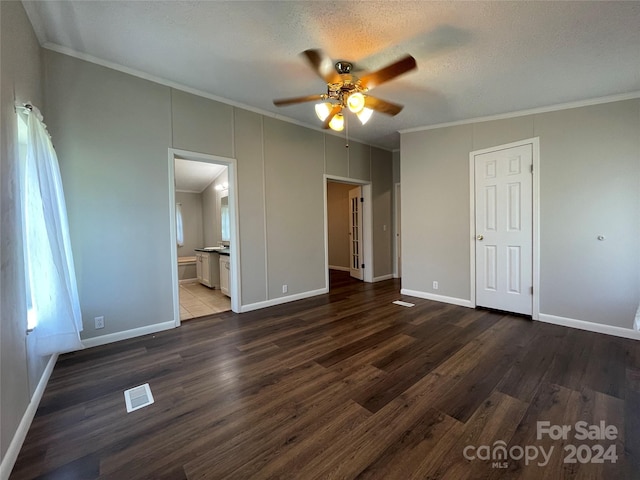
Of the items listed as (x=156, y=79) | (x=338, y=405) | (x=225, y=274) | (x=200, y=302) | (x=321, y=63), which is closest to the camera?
(x=338, y=405)

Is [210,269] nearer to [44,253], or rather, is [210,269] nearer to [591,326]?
[44,253]

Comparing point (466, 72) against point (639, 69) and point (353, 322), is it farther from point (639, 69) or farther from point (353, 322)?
point (353, 322)

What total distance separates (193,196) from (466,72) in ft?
21.2

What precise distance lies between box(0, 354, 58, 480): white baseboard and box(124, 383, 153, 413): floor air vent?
0.49 metres

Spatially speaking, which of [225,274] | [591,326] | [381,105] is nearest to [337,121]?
[381,105]

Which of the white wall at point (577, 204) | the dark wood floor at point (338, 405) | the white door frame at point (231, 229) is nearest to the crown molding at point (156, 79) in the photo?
the white door frame at point (231, 229)

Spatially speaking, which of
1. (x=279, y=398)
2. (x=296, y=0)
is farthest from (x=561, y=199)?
(x=279, y=398)

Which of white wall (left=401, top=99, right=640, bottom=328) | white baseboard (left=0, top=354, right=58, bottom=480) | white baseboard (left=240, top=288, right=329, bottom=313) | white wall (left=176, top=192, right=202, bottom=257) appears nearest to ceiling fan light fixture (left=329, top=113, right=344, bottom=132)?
white wall (left=401, top=99, right=640, bottom=328)

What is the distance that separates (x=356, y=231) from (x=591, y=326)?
3.99 metres

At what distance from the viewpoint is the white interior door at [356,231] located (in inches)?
234

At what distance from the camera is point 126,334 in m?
2.97

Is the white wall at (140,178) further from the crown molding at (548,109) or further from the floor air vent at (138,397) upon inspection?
the crown molding at (548,109)

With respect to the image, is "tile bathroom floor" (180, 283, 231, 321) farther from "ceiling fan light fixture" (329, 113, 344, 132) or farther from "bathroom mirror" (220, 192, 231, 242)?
"ceiling fan light fixture" (329, 113, 344, 132)

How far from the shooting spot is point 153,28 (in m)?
2.22
